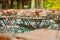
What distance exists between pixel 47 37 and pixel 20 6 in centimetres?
212

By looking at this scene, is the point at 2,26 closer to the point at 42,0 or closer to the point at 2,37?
the point at 2,37

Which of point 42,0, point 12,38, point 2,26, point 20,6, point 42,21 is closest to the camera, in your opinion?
point 12,38

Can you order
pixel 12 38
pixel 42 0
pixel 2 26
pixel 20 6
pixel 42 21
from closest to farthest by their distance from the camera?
pixel 12 38 → pixel 2 26 → pixel 42 21 → pixel 20 6 → pixel 42 0

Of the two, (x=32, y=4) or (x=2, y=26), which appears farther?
(x=32, y=4)

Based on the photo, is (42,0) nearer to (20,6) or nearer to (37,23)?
(20,6)

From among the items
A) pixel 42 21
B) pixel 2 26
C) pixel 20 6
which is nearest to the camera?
pixel 2 26

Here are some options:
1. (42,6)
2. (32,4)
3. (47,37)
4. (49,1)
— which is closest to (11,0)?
(32,4)

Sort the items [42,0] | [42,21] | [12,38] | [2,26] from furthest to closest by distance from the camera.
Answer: [42,0]
[42,21]
[2,26]
[12,38]

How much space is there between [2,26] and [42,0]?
1.95 meters

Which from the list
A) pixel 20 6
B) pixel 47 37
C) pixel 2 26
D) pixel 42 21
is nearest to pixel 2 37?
pixel 47 37

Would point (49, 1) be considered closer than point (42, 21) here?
No

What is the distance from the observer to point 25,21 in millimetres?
1135

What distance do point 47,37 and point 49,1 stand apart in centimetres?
240

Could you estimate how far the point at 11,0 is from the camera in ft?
A: 8.97
